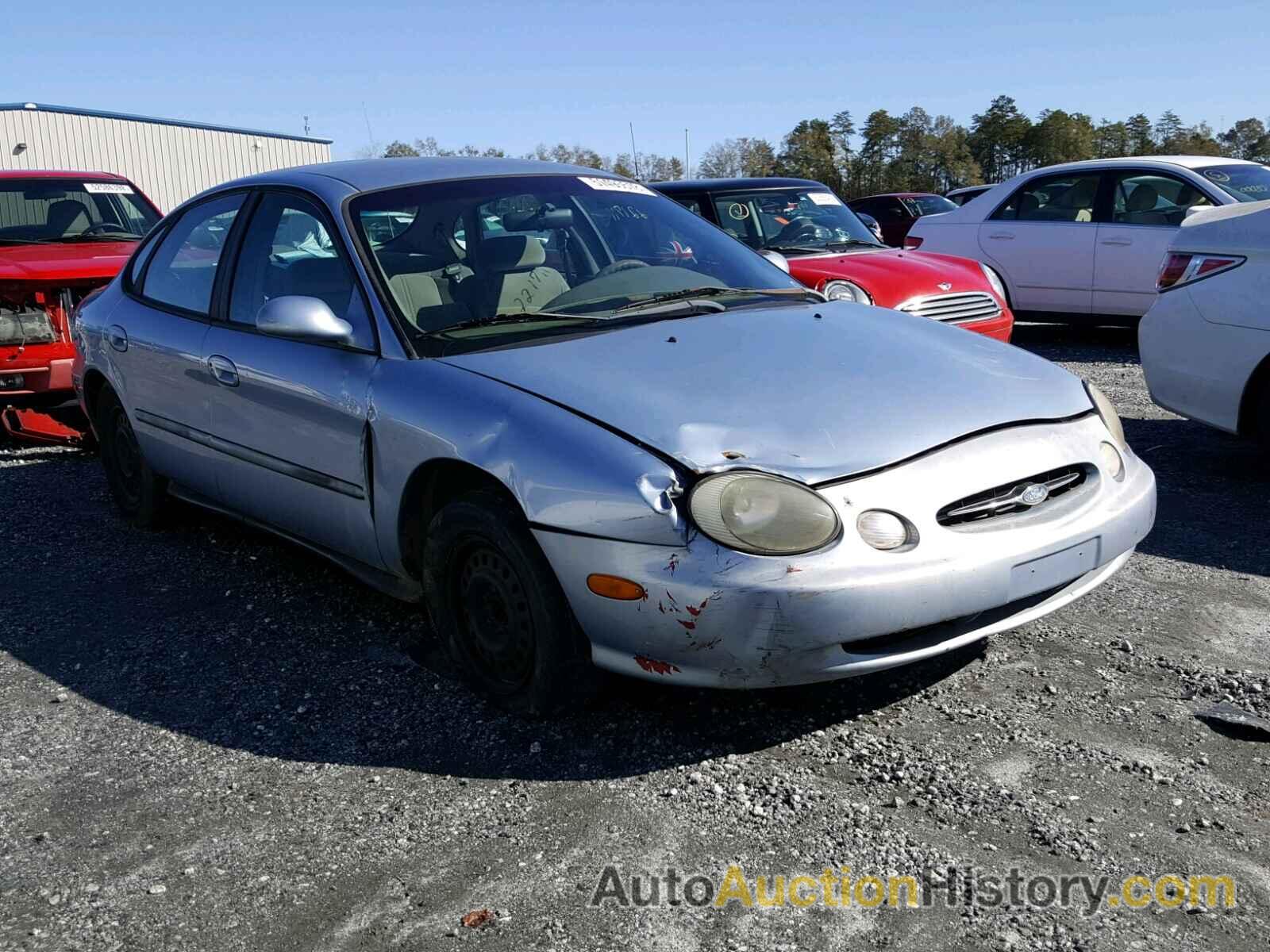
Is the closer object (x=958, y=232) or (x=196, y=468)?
(x=196, y=468)

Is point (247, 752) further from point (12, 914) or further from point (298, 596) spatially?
point (298, 596)

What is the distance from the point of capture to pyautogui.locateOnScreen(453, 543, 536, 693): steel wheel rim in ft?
11.0

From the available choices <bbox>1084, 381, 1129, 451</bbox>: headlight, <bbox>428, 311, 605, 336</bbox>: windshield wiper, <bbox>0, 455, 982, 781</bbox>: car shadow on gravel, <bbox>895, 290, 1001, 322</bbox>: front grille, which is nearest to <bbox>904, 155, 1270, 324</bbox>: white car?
<bbox>895, 290, 1001, 322</bbox>: front grille

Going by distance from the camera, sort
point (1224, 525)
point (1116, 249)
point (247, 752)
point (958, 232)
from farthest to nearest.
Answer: point (958, 232), point (1116, 249), point (1224, 525), point (247, 752)

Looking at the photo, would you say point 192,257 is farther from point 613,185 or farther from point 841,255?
point 841,255

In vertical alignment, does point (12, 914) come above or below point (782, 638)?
below

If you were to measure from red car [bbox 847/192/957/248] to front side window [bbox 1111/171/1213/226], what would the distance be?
12.3 m

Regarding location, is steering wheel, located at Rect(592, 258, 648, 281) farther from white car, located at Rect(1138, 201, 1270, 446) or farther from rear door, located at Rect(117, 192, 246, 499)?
white car, located at Rect(1138, 201, 1270, 446)

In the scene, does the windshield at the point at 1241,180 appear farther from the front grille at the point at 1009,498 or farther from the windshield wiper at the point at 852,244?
the front grille at the point at 1009,498

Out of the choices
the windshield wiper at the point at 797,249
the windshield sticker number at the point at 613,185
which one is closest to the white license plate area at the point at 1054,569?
the windshield sticker number at the point at 613,185

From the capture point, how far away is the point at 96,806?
10.4ft

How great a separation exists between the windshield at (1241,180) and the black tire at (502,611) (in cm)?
794

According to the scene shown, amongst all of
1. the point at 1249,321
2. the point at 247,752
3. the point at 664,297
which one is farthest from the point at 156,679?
the point at 1249,321

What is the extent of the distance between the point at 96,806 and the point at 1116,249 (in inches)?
349
